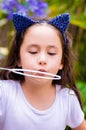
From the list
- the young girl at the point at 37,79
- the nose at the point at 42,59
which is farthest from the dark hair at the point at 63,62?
the nose at the point at 42,59

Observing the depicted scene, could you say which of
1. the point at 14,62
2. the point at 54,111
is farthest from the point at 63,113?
the point at 14,62

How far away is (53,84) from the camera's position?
2221 millimetres

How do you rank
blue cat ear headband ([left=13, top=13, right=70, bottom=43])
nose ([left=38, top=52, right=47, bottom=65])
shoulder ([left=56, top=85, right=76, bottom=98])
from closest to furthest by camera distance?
nose ([left=38, top=52, right=47, bottom=65]) → blue cat ear headband ([left=13, top=13, right=70, bottom=43]) → shoulder ([left=56, top=85, right=76, bottom=98])

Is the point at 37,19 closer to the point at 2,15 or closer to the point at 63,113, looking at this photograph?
the point at 63,113

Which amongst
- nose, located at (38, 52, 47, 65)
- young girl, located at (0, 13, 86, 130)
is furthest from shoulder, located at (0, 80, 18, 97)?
nose, located at (38, 52, 47, 65)

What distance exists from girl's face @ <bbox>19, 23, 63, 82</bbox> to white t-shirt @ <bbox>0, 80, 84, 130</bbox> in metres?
0.14

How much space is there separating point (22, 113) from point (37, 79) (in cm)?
19

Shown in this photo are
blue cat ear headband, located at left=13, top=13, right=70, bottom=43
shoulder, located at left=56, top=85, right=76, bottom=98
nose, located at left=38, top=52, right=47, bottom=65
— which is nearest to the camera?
nose, located at left=38, top=52, right=47, bottom=65

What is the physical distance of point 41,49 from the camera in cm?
196

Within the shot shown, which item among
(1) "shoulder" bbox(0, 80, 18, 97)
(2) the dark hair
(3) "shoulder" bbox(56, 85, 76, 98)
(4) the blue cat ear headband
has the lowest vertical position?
(3) "shoulder" bbox(56, 85, 76, 98)

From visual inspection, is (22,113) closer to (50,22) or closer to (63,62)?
(63,62)

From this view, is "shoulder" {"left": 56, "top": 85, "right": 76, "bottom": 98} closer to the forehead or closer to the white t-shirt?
the white t-shirt

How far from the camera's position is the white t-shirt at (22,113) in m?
2.04

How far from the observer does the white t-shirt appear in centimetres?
204
